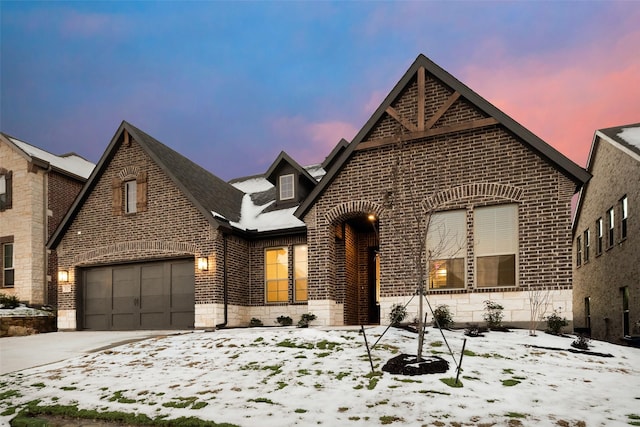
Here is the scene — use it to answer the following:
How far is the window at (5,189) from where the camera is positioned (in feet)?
76.5

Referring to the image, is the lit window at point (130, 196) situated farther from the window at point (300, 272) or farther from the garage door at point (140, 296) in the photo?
the window at point (300, 272)

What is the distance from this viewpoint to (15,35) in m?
189

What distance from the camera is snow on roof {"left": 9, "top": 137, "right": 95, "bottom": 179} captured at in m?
23.8

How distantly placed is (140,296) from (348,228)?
8.60m

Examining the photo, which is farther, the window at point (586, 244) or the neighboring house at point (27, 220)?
the window at point (586, 244)

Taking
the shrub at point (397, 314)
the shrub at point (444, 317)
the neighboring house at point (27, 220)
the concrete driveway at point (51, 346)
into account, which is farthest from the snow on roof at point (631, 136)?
the neighboring house at point (27, 220)

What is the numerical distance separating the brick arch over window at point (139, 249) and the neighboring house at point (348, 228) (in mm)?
52

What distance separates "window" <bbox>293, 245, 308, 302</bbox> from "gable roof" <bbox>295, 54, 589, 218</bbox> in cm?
246

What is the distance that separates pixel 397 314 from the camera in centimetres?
1411

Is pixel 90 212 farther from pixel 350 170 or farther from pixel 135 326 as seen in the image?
pixel 350 170

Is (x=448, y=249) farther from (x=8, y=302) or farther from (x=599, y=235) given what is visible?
(x=8, y=302)

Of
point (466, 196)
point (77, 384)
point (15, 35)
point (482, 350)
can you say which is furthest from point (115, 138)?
point (15, 35)

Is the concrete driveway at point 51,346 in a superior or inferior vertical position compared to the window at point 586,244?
inferior

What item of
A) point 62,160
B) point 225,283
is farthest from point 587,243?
point 62,160
